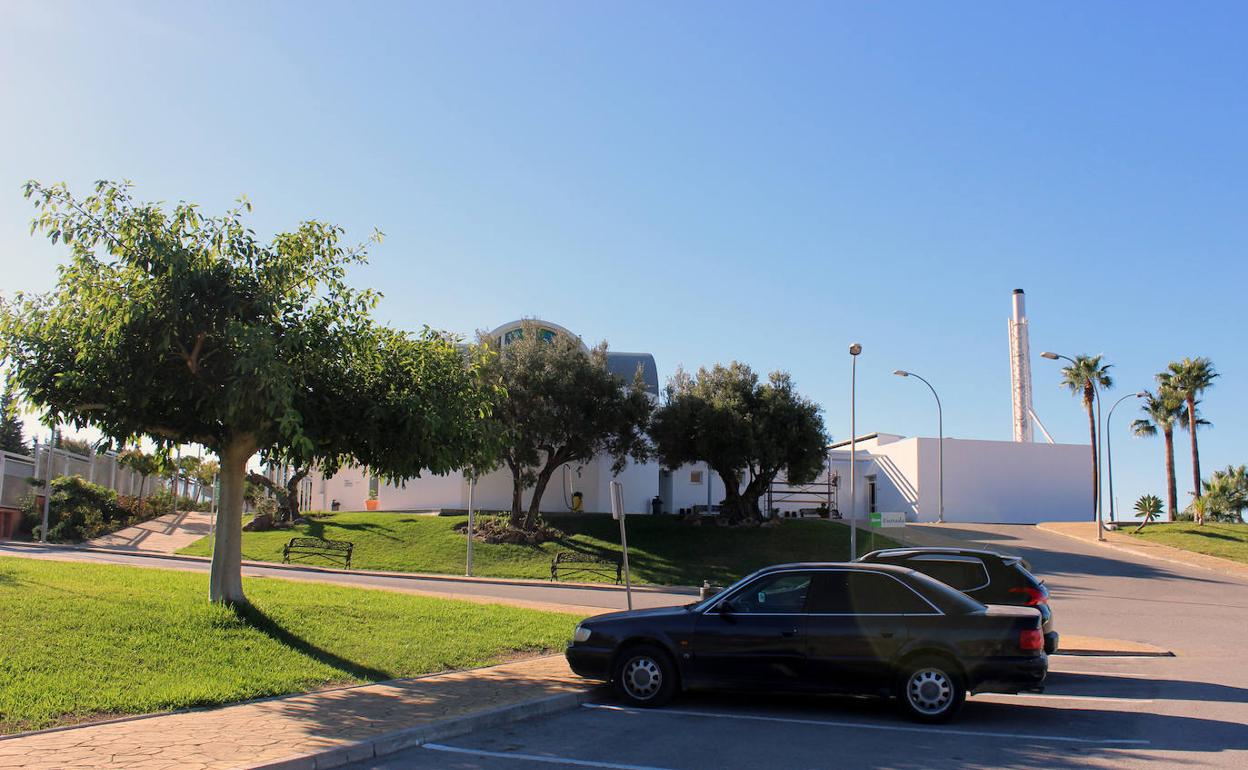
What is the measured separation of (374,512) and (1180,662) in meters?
36.6

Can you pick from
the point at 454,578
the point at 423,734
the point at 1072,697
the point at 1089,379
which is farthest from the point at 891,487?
the point at 423,734

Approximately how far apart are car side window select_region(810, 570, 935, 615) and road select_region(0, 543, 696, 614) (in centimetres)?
929

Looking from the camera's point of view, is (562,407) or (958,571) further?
(562,407)

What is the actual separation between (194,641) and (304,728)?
139 inches

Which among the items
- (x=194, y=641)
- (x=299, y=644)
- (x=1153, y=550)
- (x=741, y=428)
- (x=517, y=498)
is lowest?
(x=299, y=644)

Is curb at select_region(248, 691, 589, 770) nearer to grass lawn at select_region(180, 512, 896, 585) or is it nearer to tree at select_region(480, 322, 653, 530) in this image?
grass lawn at select_region(180, 512, 896, 585)

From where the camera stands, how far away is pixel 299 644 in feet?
36.3

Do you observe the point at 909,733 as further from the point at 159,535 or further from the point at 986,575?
the point at 159,535

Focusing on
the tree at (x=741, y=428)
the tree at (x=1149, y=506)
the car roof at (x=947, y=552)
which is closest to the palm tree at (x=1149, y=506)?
the tree at (x=1149, y=506)

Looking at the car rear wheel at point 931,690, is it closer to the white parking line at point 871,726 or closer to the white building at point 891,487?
the white parking line at point 871,726

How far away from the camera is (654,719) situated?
8.78 meters

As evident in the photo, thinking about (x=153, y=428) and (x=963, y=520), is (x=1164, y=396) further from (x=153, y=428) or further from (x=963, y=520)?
(x=153, y=428)

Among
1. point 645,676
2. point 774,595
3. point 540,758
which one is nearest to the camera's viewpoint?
point 540,758

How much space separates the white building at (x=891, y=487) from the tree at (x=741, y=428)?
9048 mm
